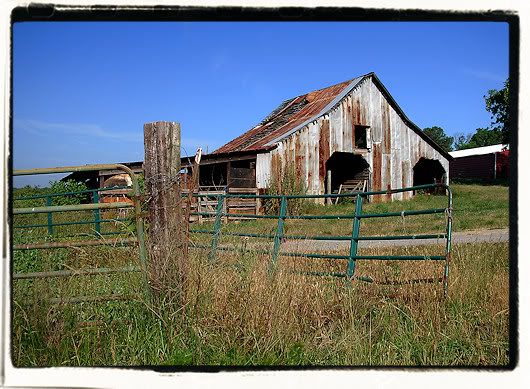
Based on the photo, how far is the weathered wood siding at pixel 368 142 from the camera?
1975 centimetres

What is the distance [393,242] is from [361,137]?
13.6 metres

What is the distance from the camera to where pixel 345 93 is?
2198cm

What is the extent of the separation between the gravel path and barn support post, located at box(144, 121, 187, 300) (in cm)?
246

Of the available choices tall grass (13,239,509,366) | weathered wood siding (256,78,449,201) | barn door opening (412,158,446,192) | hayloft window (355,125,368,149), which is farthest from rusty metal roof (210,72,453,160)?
tall grass (13,239,509,366)

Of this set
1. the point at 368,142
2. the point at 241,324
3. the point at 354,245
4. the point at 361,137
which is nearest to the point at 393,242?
the point at 354,245

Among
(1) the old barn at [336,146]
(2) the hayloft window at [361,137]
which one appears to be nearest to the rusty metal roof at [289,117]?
(1) the old barn at [336,146]

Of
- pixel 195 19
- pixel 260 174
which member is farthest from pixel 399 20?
pixel 260 174

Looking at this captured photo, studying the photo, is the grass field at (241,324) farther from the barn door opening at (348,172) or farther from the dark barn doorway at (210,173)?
the barn door opening at (348,172)

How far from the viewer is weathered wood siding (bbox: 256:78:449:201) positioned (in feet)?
64.8

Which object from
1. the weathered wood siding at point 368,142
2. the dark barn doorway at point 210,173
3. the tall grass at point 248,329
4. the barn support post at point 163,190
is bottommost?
the tall grass at point 248,329

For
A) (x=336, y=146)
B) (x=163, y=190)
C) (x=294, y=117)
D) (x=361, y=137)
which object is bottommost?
(x=163, y=190)

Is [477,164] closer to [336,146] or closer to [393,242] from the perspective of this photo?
[336,146]

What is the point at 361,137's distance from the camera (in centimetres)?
2412

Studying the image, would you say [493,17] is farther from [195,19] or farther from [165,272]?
[165,272]
